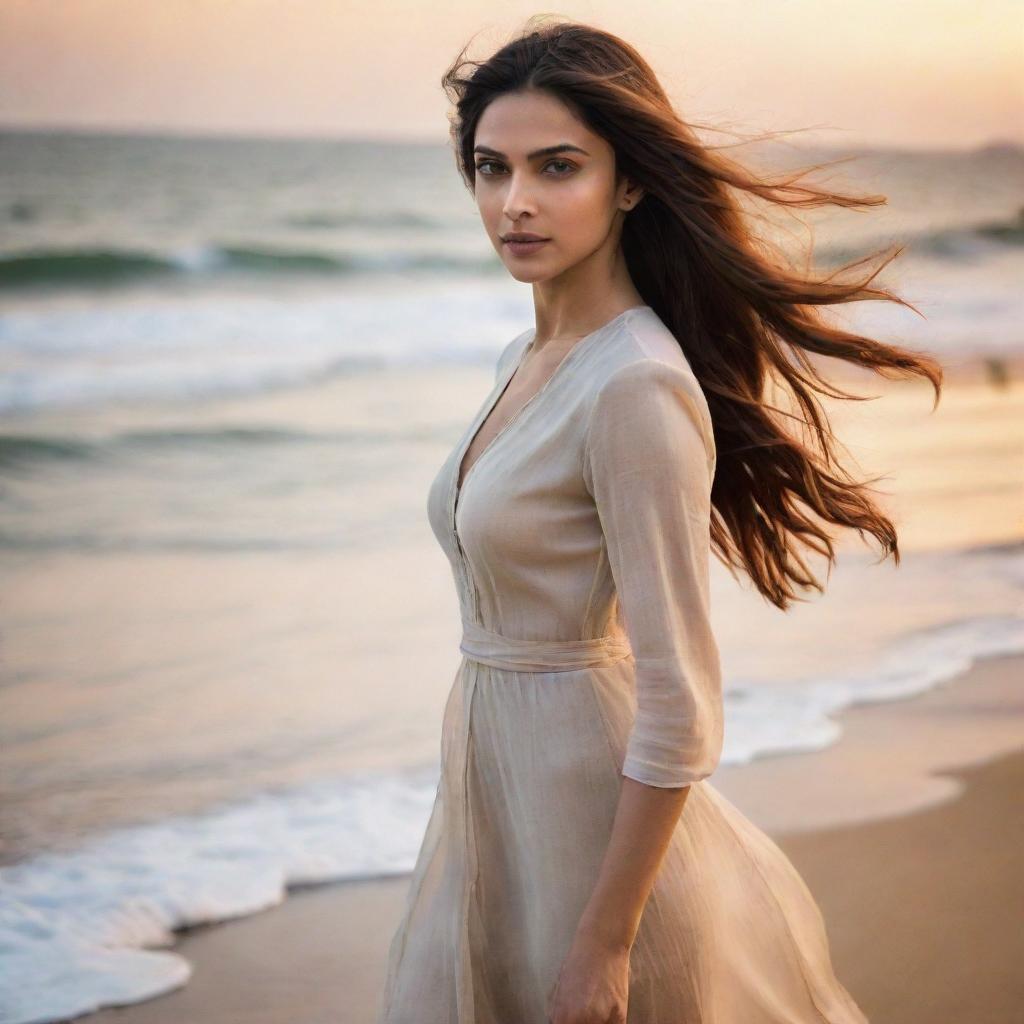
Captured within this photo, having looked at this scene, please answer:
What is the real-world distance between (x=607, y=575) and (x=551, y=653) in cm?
13

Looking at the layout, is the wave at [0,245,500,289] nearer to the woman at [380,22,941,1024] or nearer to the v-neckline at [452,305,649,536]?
the v-neckline at [452,305,649,536]

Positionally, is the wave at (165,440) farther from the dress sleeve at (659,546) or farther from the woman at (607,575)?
the dress sleeve at (659,546)

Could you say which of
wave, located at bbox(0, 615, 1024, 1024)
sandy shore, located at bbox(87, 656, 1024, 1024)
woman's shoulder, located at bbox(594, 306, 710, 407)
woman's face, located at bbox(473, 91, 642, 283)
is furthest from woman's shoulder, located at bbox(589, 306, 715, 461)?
wave, located at bbox(0, 615, 1024, 1024)

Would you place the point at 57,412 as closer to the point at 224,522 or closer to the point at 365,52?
the point at 224,522

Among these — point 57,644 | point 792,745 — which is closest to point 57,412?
point 57,644

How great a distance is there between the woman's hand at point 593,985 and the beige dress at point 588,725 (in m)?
0.10

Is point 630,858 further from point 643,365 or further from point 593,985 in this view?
point 643,365

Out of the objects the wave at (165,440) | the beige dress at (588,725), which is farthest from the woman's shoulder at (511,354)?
the wave at (165,440)

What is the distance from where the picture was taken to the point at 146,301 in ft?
45.3

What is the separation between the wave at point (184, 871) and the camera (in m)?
3.27

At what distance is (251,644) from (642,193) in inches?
174

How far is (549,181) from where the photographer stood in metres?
1.76

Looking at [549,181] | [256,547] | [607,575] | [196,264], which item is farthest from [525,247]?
[196,264]

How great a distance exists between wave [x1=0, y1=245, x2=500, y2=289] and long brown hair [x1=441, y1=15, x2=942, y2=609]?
1298 cm
